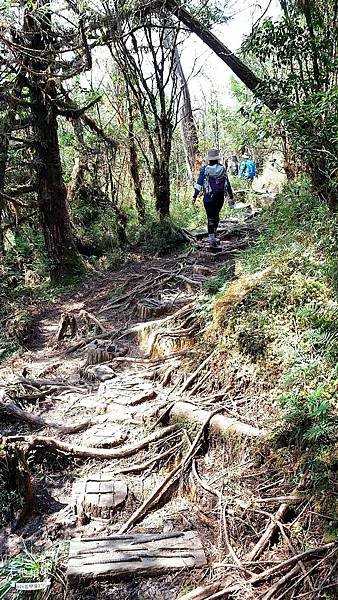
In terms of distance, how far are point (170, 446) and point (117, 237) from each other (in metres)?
8.74

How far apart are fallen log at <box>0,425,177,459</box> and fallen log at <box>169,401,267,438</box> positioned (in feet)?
0.50

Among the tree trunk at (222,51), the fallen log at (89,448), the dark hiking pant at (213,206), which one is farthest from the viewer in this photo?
the dark hiking pant at (213,206)

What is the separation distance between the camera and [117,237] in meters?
12.7

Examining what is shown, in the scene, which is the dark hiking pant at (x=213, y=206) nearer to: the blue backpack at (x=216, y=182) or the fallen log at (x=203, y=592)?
the blue backpack at (x=216, y=182)

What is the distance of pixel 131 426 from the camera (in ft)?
16.5

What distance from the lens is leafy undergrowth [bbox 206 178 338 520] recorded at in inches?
135

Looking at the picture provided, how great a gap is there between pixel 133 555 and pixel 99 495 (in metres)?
0.85

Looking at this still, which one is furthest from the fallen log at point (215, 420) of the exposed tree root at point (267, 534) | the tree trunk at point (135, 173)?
the tree trunk at point (135, 173)

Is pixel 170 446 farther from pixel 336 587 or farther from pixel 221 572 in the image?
pixel 336 587

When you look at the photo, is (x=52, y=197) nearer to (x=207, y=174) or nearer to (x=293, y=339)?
(x=207, y=174)

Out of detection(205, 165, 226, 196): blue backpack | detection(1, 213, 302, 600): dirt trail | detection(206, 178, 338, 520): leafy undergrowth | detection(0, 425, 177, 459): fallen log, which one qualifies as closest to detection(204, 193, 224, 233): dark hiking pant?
detection(205, 165, 226, 196): blue backpack

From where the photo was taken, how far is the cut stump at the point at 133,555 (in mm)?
3319

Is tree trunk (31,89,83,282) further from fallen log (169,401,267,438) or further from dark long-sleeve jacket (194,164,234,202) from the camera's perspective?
fallen log (169,401,267,438)

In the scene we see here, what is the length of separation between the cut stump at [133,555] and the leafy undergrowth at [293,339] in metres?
0.93
